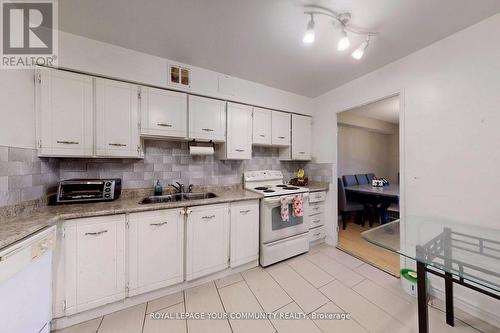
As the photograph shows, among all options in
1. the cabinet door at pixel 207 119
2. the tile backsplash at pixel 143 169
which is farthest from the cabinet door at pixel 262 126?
the cabinet door at pixel 207 119

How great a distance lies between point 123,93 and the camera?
1784mm

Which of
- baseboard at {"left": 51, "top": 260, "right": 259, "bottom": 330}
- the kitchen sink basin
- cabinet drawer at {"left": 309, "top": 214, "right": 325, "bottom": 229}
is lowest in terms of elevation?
baseboard at {"left": 51, "top": 260, "right": 259, "bottom": 330}

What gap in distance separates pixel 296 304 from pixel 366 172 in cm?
468

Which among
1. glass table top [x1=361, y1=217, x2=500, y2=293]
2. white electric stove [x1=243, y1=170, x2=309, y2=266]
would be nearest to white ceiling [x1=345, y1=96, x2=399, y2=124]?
white electric stove [x1=243, y1=170, x2=309, y2=266]

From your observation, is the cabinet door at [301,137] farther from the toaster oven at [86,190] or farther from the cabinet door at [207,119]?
the toaster oven at [86,190]

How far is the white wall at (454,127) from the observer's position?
142 centimetres

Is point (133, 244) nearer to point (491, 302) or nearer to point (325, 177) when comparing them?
point (325, 177)

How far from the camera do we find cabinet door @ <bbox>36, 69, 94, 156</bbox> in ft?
4.94

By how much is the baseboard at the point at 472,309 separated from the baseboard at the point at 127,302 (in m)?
2.02

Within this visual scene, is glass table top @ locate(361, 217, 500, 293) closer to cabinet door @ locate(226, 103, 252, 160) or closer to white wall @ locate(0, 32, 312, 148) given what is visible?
cabinet door @ locate(226, 103, 252, 160)

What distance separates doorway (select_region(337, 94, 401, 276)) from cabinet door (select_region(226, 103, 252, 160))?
1.63 meters

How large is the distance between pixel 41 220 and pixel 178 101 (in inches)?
59.7

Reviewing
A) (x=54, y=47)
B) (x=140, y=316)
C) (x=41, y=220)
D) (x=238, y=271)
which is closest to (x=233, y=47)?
(x=54, y=47)

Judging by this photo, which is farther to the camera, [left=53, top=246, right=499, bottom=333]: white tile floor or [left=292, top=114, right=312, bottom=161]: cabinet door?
[left=292, top=114, right=312, bottom=161]: cabinet door
